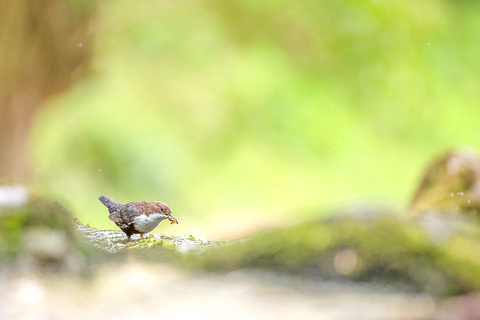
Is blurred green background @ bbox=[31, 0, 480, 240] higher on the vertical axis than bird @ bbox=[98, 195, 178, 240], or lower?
higher

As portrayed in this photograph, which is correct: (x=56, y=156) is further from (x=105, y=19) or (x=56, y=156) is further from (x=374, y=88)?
(x=374, y=88)

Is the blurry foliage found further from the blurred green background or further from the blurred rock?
the blurred rock

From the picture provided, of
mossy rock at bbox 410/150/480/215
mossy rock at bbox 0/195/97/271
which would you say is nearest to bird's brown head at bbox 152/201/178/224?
mossy rock at bbox 0/195/97/271

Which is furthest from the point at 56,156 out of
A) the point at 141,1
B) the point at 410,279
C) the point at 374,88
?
the point at 410,279

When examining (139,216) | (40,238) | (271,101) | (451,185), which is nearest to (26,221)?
(40,238)

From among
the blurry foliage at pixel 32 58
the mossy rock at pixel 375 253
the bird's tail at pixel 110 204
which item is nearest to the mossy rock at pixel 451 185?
the mossy rock at pixel 375 253

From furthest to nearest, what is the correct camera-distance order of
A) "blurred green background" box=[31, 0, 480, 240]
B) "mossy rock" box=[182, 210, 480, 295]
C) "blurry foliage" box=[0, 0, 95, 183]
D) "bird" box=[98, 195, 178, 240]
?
1. "blurred green background" box=[31, 0, 480, 240]
2. "blurry foliage" box=[0, 0, 95, 183]
3. "bird" box=[98, 195, 178, 240]
4. "mossy rock" box=[182, 210, 480, 295]
